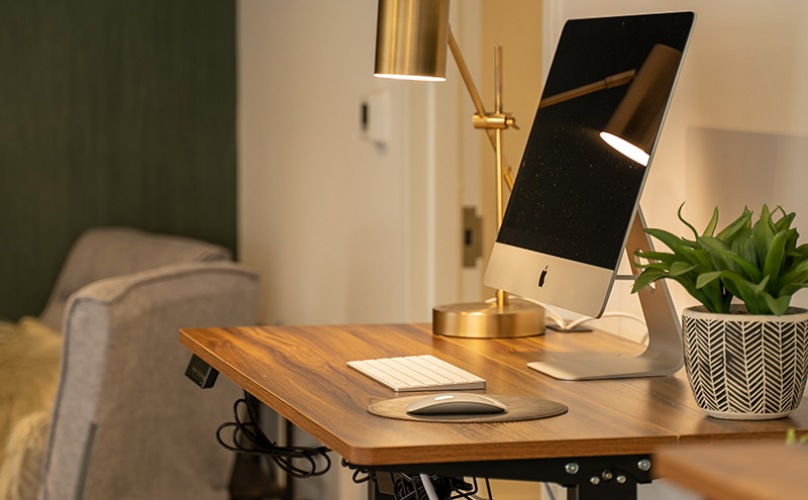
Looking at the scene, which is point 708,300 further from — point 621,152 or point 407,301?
point 407,301

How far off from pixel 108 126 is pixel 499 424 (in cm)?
333

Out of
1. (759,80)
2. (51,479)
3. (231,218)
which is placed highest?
(759,80)

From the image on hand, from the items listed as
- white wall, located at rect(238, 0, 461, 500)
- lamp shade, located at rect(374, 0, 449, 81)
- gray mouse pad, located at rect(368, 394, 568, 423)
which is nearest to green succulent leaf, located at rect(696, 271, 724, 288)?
gray mouse pad, located at rect(368, 394, 568, 423)

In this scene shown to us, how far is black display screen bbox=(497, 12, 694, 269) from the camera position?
1500 mm

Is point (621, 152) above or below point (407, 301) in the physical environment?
above

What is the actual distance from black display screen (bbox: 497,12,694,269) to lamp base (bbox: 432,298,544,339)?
13 cm

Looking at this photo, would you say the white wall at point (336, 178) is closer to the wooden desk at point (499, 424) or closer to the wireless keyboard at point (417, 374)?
the wooden desk at point (499, 424)

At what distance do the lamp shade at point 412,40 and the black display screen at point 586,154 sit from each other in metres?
0.20

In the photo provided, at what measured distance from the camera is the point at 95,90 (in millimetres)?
4277

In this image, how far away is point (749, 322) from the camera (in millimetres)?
1262

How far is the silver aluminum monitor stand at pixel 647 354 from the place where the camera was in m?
1.55

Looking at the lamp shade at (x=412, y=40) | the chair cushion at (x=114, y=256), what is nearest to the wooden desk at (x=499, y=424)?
the lamp shade at (x=412, y=40)

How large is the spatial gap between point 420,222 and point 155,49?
194 centimetres

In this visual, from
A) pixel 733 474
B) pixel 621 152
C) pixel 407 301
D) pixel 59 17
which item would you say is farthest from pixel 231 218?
pixel 733 474
